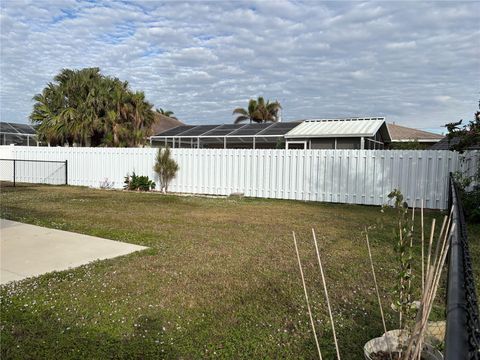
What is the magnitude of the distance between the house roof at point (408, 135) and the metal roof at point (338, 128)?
9609 mm

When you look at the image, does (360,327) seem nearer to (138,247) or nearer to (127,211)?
(138,247)

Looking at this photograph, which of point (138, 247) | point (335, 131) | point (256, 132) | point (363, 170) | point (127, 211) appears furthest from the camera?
point (256, 132)

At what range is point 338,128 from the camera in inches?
808

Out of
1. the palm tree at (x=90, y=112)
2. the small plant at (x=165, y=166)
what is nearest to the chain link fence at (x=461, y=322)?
the small plant at (x=165, y=166)

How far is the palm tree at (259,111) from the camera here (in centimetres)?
3906

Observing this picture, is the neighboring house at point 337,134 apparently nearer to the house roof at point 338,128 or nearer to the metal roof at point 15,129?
the house roof at point 338,128

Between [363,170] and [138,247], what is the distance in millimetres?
8609

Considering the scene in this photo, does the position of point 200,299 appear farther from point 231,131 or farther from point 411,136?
point 411,136

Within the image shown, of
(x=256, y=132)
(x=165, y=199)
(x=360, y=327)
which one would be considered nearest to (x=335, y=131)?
(x=256, y=132)

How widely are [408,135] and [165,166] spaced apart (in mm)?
24604

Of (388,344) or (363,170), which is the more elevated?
(363,170)

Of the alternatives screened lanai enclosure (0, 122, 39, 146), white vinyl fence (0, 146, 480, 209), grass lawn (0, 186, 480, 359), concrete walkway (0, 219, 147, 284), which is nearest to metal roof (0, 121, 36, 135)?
screened lanai enclosure (0, 122, 39, 146)

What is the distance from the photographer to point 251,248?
631 cm

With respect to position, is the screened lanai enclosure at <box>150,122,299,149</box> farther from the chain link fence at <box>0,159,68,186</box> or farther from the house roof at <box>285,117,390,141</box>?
the chain link fence at <box>0,159,68,186</box>
